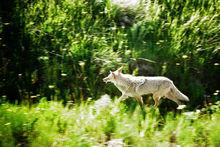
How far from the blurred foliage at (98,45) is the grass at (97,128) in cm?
160

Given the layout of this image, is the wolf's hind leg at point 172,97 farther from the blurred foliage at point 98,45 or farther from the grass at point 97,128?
the grass at point 97,128

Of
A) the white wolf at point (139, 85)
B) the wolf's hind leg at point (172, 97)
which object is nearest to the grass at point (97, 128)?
the white wolf at point (139, 85)

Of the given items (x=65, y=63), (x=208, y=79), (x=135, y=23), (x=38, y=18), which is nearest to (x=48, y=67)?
(x=65, y=63)

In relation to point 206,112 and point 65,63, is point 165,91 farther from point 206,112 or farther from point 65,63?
point 65,63

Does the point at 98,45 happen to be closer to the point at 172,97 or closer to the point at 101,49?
the point at 101,49

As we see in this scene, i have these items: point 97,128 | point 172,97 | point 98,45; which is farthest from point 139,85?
point 97,128

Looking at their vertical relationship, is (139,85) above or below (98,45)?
below

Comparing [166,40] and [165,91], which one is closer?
[165,91]

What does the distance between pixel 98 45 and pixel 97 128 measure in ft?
9.97

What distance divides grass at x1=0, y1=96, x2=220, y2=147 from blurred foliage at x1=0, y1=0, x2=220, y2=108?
160 centimetres

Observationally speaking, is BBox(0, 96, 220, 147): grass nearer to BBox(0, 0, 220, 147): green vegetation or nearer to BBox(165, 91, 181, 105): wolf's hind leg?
BBox(0, 0, 220, 147): green vegetation

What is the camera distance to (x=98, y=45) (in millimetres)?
8883

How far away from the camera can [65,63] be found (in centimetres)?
859

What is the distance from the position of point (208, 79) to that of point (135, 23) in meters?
1.72
